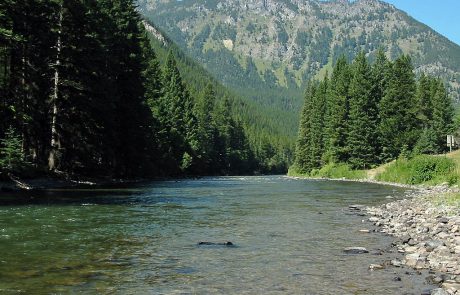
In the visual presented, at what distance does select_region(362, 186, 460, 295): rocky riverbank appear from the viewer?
11.0 metres

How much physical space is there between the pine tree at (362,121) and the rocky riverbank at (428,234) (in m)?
49.8

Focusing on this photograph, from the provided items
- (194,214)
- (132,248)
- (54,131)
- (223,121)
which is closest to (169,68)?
(223,121)

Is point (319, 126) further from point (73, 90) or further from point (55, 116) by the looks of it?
point (55, 116)

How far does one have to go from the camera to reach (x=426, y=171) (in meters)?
45.5

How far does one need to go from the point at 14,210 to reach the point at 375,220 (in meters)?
16.1

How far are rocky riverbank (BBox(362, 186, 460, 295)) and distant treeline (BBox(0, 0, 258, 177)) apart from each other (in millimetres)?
24882

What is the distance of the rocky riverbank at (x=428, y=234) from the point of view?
35.9ft

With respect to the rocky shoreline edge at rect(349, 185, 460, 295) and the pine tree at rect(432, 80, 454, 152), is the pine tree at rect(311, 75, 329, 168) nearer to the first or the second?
the pine tree at rect(432, 80, 454, 152)

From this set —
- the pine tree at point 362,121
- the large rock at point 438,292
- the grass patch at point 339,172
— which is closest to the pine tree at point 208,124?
the grass patch at point 339,172

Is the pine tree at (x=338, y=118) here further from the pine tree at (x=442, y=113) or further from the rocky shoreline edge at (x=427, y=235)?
the rocky shoreline edge at (x=427, y=235)

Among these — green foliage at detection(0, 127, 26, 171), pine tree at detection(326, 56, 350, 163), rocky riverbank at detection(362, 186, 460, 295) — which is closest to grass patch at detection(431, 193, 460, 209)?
rocky riverbank at detection(362, 186, 460, 295)

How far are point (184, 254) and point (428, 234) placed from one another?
810 centimetres

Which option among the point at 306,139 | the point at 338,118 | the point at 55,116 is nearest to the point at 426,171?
the point at 55,116

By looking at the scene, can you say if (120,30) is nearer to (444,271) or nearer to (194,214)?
(194,214)
